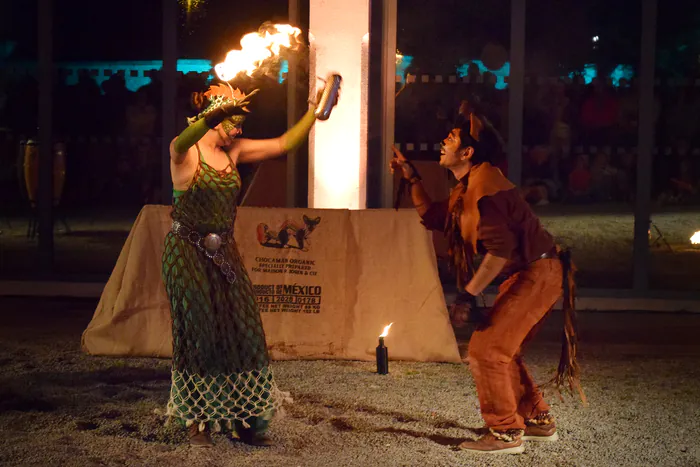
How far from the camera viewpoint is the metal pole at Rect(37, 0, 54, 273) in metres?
11.0

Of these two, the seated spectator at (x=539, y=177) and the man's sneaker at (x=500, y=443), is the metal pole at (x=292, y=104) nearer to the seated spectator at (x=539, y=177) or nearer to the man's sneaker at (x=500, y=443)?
the seated spectator at (x=539, y=177)

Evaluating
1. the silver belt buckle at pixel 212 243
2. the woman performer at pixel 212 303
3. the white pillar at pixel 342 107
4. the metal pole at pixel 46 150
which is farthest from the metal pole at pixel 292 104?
the silver belt buckle at pixel 212 243

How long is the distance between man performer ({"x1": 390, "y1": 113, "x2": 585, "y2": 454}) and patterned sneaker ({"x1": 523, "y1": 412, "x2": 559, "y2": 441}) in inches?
3.7

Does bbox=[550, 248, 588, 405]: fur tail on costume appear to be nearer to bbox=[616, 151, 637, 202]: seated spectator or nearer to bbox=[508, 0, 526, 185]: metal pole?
bbox=[508, 0, 526, 185]: metal pole

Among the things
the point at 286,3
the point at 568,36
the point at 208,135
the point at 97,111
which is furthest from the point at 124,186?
the point at 208,135

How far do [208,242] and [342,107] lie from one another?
4024 millimetres

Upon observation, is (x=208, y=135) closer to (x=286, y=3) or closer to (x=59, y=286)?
(x=286, y=3)

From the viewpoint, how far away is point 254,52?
209 inches

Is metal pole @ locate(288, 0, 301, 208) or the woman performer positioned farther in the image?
metal pole @ locate(288, 0, 301, 208)

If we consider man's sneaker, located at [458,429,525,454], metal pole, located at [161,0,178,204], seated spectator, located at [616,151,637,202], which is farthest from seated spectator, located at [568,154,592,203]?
man's sneaker, located at [458,429,525,454]

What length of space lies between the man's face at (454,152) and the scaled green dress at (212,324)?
1.15 meters

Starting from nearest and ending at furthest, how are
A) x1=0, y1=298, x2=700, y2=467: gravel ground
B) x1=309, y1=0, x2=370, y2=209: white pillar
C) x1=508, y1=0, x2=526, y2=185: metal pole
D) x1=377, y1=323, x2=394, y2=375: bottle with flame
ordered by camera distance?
x1=0, y1=298, x2=700, y2=467: gravel ground, x1=377, y1=323, x2=394, y2=375: bottle with flame, x1=309, y1=0, x2=370, y2=209: white pillar, x1=508, y1=0, x2=526, y2=185: metal pole

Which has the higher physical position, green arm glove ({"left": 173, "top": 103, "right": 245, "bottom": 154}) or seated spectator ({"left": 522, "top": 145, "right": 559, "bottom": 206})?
green arm glove ({"left": 173, "top": 103, "right": 245, "bottom": 154})

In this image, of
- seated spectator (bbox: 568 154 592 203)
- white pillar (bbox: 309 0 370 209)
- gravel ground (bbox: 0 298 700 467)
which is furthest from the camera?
seated spectator (bbox: 568 154 592 203)
